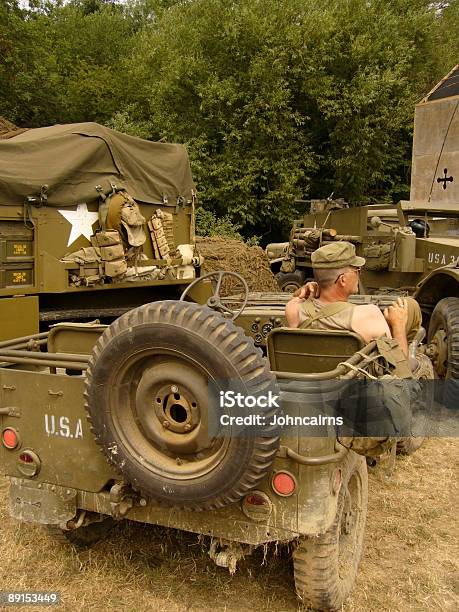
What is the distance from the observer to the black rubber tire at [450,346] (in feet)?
16.8

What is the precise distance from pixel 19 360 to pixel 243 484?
1262 mm

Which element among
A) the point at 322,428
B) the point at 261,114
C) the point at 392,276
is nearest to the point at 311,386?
the point at 322,428

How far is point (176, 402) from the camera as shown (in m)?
2.34

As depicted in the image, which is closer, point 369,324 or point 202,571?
point 369,324

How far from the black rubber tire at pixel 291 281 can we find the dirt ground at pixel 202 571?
7.09 meters

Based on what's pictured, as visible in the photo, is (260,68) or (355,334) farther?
(260,68)

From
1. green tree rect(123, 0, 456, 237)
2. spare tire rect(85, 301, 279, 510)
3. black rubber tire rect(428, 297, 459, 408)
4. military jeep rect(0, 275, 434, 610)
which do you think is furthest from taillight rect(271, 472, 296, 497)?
green tree rect(123, 0, 456, 237)

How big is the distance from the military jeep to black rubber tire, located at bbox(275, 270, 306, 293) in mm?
7842

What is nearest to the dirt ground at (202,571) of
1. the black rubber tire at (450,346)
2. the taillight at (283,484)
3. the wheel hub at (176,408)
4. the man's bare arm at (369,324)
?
the taillight at (283,484)

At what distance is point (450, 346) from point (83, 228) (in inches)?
134

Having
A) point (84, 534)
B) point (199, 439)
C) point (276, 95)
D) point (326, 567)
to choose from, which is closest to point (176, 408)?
point (199, 439)

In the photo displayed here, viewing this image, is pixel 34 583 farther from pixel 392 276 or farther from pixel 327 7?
pixel 327 7

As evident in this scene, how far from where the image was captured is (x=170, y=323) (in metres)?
2.20

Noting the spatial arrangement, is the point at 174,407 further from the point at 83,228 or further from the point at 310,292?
the point at 83,228
